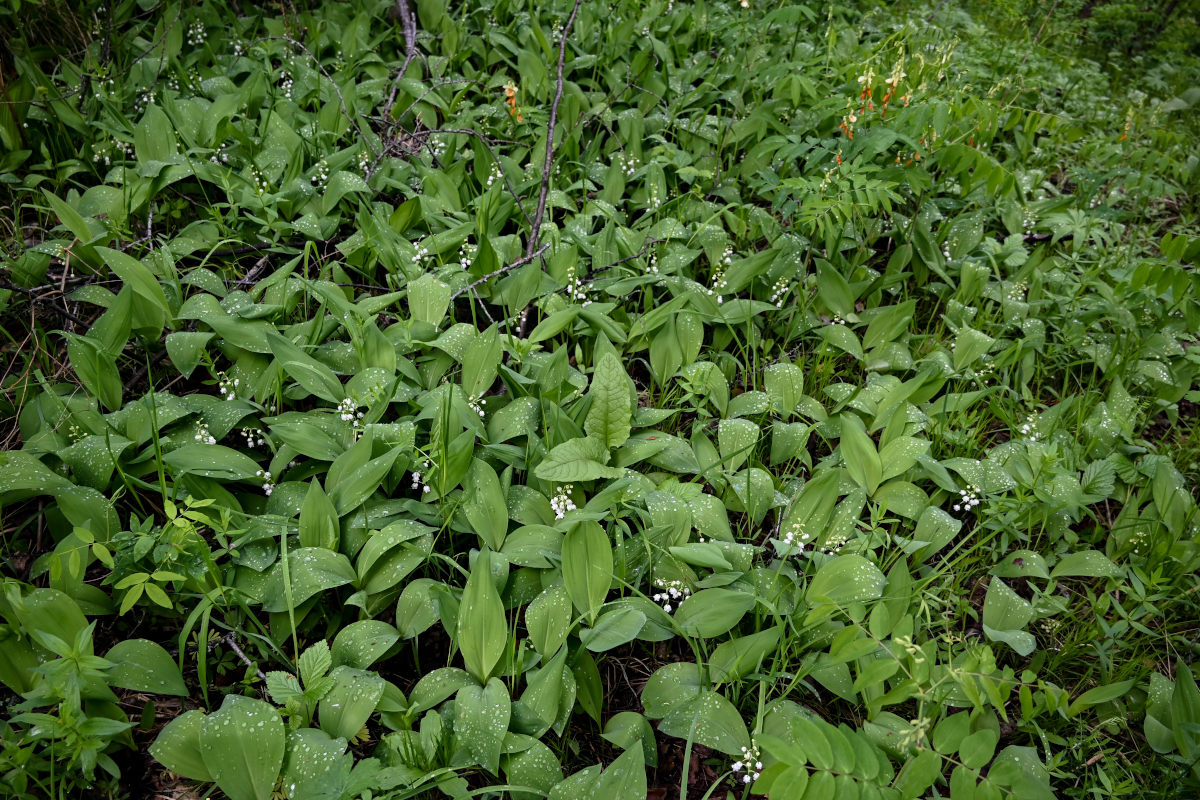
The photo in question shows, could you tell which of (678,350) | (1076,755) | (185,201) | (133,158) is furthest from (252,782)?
(133,158)

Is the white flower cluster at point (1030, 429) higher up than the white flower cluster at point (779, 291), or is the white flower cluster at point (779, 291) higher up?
the white flower cluster at point (779, 291)

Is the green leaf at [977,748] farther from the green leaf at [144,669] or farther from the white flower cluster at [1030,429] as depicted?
the green leaf at [144,669]

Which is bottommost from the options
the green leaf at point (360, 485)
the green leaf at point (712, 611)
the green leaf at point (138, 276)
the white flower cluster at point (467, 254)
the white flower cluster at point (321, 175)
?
the green leaf at point (712, 611)

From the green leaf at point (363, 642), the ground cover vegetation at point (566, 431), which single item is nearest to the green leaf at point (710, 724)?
the ground cover vegetation at point (566, 431)

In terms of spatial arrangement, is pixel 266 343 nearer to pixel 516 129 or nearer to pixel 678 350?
pixel 678 350

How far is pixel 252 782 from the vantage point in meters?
1.71

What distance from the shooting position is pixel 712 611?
2105 millimetres

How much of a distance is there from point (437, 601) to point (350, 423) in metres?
0.79

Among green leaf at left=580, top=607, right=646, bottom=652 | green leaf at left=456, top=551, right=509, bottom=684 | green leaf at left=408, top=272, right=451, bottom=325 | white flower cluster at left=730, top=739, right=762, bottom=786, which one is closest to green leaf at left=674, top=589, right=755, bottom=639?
green leaf at left=580, top=607, right=646, bottom=652

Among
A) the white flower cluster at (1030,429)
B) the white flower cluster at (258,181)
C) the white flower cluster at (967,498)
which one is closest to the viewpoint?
the white flower cluster at (967,498)

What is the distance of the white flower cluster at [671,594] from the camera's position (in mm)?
2150

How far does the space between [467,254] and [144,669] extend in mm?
1992

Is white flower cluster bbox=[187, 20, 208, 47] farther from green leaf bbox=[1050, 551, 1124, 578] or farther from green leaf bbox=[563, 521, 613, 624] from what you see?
green leaf bbox=[1050, 551, 1124, 578]

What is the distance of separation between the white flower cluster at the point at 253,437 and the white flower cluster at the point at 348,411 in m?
0.29
